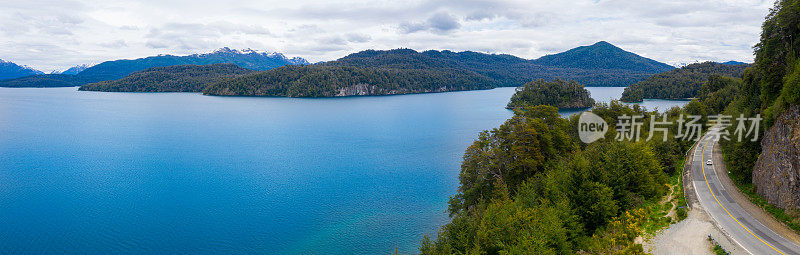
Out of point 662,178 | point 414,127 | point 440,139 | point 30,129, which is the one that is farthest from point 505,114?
point 30,129

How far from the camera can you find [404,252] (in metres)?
28.3

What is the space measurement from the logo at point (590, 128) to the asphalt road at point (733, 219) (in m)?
9.50

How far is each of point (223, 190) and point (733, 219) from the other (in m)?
44.6

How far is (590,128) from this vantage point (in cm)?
4622

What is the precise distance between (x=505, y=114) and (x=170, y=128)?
8913 cm

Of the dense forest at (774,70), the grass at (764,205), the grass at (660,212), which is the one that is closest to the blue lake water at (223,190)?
the grass at (660,212)

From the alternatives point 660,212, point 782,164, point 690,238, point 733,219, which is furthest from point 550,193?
point 782,164

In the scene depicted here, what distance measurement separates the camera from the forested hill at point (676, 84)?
5645 inches

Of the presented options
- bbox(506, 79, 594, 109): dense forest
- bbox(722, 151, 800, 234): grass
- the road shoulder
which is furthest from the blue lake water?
bbox(506, 79, 594, 109): dense forest

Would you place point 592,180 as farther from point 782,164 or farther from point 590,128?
point 590,128

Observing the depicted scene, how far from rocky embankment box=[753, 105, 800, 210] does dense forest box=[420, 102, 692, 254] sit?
6155 mm

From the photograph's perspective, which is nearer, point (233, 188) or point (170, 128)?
point (233, 188)

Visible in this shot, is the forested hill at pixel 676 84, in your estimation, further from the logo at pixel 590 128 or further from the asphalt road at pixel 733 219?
the asphalt road at pixel 733 219

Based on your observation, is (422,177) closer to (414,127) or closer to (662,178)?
(662,178)
